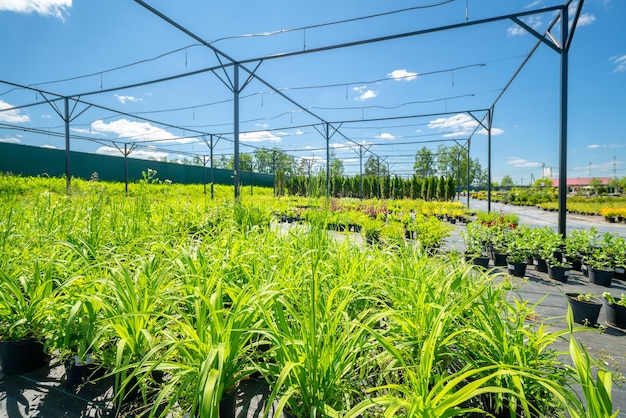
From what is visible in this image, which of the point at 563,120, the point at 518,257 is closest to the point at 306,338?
the point at 518,257

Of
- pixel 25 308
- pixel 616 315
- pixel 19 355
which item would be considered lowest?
pixel 616 315

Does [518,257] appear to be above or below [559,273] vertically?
above

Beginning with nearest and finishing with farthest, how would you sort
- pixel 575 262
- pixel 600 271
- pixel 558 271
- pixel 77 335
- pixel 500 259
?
pixel 77 335
pixel 600 271
pixel 558 271
pixel 575 262
pixel 500 259

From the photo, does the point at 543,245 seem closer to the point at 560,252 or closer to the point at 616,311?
the point at 560,252

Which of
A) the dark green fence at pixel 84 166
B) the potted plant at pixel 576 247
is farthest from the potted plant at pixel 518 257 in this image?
the dark green fence at pixel 84 166

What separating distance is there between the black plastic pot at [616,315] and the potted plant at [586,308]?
0.34ft

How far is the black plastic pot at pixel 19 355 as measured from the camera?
5.10 ft

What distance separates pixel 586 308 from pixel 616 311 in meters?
0.27

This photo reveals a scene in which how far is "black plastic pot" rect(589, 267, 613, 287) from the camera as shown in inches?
142

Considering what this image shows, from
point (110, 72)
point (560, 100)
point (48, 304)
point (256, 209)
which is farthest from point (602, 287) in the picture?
point (110, 72)

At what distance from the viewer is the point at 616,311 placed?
8.04 ft

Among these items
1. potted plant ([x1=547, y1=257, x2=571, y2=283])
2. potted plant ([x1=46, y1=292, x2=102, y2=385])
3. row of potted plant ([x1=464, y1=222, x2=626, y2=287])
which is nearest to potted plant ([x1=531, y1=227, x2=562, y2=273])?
row of potted plant ([x1=464, y1=222, x2=626, y2=287])

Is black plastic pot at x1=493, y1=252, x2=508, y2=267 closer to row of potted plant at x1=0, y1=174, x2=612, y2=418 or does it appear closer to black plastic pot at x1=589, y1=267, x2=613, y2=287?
black plastic pot at x1=589, y1=267, x2=613, y2=287

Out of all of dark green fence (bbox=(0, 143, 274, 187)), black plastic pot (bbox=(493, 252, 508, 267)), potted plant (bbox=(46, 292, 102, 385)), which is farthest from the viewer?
dark green fence (bbox=(0, 143, 274, 187))
